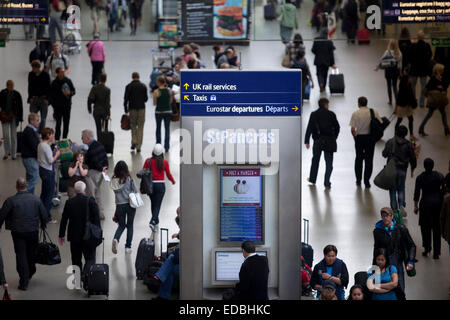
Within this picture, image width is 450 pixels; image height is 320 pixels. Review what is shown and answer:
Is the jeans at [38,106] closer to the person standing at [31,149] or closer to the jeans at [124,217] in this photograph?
the person standing at [31,149]

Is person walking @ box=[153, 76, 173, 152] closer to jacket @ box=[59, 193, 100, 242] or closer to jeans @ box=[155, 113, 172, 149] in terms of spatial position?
jeans @ box=[155, 113, 172, 149]

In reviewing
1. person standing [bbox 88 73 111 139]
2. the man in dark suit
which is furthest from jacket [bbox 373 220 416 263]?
person standing [bbox 88 73 111 139]

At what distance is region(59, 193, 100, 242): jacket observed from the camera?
13914 millimetres

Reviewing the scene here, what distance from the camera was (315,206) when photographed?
59.0 ft

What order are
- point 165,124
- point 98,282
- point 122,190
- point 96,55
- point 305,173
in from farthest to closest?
point 96,55 < point 165,124 < point 305,173 < point 122,190 < point 98,282

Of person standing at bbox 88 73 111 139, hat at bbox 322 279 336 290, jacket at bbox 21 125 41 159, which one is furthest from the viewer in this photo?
person standing at bbox 88 73 111 139

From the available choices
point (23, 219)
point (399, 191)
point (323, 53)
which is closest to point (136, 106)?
point (399, 191)

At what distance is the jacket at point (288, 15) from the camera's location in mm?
21125

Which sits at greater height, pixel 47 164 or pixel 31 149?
pixel 31 149

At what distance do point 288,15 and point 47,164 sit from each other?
6.97 m

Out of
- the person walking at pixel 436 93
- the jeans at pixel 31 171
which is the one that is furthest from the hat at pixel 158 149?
the person walking at pixel 436 93

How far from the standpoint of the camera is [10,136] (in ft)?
67.3

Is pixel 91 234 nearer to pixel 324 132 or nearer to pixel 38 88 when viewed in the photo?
pixel 324 132

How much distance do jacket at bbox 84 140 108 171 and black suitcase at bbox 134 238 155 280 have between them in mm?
2598
